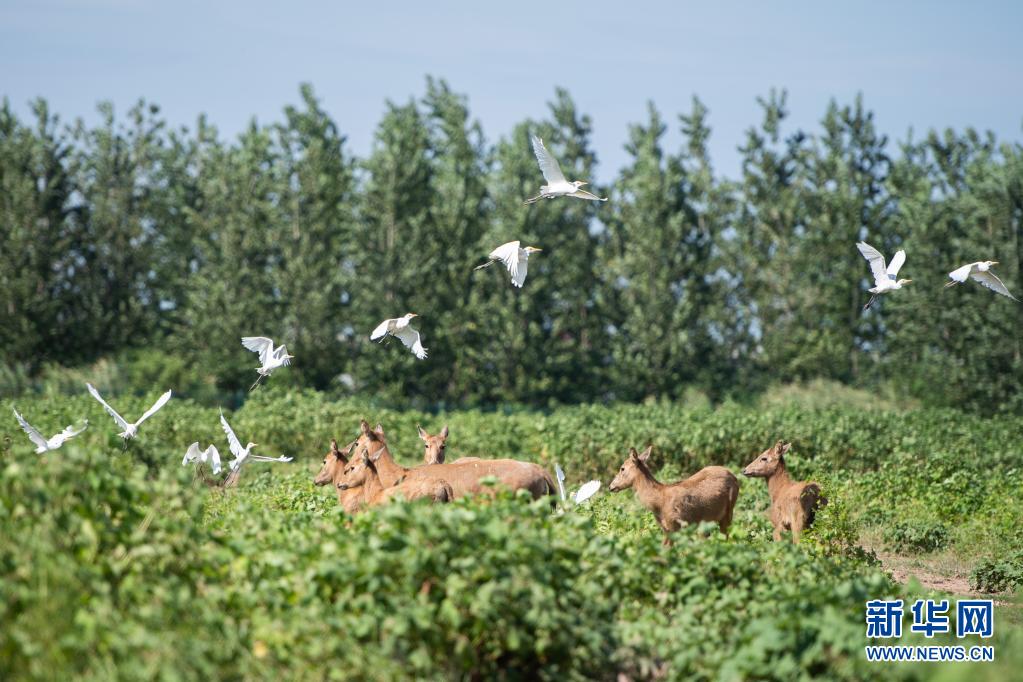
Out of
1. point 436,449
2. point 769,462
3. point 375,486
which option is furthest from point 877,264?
point 375,486

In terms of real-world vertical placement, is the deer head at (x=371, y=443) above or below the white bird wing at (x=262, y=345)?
below

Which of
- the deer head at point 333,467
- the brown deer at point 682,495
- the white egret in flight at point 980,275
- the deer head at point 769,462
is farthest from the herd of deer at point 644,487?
the white egret in flight at point 980,275

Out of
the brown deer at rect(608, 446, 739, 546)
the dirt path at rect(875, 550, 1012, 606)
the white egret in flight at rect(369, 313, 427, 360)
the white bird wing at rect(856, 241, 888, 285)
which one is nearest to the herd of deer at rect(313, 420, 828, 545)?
the brown deer at rect(608, 446, 739, 546)

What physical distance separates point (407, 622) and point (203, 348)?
35.4 meters

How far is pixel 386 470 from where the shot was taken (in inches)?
498

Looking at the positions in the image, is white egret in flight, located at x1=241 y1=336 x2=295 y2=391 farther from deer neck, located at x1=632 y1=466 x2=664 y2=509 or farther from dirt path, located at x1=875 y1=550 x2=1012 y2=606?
dirt path, located at x1=875 y1=550 x2=1012 y2=606

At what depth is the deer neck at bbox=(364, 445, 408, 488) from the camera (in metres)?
12.3

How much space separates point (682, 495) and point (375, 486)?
2913 millimetres

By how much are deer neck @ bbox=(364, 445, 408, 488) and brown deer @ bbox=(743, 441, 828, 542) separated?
349 centimetres

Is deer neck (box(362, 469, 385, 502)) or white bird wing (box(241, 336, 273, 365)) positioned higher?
white bird wing (box(241, 336, 273, 365))

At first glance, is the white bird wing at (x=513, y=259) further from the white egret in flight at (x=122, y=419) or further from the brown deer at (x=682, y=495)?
the white egret in flight at (x=122, y=419)

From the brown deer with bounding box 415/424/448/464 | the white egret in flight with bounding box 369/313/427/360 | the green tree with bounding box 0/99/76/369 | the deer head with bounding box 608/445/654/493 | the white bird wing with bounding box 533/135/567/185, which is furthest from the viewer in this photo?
the green tree with bounding box 0/99/76/369

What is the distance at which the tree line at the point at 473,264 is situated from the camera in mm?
40188

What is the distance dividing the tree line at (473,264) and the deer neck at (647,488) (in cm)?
2673
